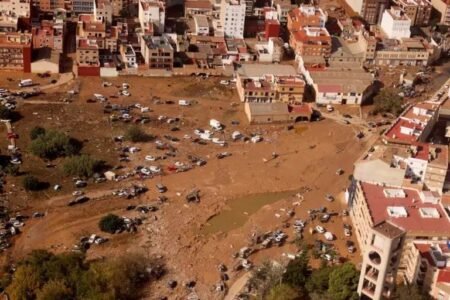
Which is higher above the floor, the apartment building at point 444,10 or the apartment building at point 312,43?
the apartment building at point 444,10

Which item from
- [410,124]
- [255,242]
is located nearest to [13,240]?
Answer: [255,242]

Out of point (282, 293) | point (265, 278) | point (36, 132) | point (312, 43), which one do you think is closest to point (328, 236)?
point (265, 278)

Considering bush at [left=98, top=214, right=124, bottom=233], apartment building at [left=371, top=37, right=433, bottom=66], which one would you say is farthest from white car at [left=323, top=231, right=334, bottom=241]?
apartment building at [left=371, top=37, right=433, bottom=66]

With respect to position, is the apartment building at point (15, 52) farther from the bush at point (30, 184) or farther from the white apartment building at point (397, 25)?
the white apartment building at point (397, 25)

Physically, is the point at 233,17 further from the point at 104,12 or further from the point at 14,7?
the point at 14,7

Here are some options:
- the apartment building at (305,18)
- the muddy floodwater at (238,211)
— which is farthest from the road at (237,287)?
the apartment building at (305,18)

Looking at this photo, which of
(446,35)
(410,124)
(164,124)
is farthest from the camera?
(446,35)

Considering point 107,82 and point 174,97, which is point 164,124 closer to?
point 174,97
